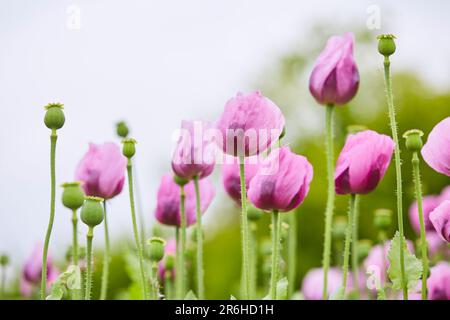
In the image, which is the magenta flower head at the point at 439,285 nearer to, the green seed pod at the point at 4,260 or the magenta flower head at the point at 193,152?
the magenta flower head at the point at 193,152

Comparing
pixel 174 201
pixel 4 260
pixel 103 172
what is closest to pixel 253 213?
pixel 174 201

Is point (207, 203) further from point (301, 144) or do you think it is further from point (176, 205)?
point (301, 144)

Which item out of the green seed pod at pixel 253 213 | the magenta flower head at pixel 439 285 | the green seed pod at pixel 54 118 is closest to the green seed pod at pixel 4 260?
the green seed pod at pixel 253 213

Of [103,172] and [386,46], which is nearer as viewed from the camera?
[386,46]

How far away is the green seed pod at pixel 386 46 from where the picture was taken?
2.60 ft

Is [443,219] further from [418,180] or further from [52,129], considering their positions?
[52,129]

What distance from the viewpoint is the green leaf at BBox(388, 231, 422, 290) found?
815mm

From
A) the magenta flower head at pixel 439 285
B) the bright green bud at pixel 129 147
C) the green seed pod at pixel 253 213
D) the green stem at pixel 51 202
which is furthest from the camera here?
the green seed pod at pixel 253 213

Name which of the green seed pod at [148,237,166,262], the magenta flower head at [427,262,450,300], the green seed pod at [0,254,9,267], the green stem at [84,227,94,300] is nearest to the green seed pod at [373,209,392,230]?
→ the magenta flower head at [427,262,450,300]

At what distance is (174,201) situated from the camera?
1080 millimetres

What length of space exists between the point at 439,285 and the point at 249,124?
35 cm

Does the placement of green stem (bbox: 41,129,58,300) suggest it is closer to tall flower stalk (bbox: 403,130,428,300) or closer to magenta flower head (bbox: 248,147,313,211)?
magenta flower head (bbox: 248,147,313,211)

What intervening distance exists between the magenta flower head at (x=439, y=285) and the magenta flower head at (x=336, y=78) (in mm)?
279
